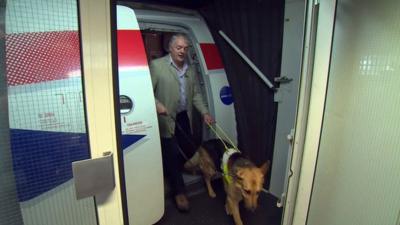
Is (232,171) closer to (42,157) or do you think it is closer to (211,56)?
(211,56)

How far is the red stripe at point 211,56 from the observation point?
253cm

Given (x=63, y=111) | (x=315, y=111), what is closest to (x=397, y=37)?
(x=315, y=111)

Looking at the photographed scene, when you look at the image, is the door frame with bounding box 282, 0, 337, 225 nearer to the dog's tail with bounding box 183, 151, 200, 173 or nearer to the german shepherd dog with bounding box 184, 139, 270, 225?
the german shepherd dog with bounding box 184, 139, 270, 225

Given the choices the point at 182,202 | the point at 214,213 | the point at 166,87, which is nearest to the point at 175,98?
the point at 166,87

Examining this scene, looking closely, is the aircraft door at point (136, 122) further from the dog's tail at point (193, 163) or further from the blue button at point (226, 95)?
the blue button at point (226, 95)

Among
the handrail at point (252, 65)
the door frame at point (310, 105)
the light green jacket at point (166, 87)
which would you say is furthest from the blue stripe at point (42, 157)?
the handrail at point (252, 65)

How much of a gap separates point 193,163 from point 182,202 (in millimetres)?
465

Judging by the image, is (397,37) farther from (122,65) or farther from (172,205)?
(172,205)

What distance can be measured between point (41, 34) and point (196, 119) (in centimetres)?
223

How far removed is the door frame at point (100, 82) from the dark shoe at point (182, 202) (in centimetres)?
166

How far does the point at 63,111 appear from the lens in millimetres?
622

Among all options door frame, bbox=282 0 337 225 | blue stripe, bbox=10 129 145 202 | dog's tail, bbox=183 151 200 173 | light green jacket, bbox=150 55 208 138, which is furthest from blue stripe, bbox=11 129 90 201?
dog's tail, bbox=183 151 200 173

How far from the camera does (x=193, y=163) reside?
2617 mm

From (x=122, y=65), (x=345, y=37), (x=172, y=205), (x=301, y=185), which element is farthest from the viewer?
(x=172, y=205)
